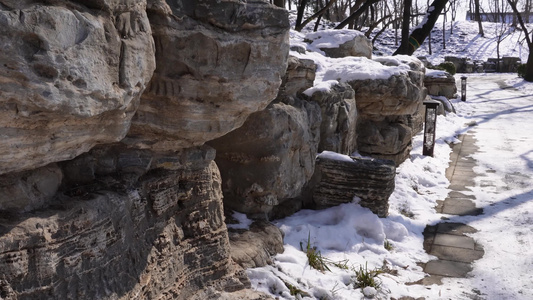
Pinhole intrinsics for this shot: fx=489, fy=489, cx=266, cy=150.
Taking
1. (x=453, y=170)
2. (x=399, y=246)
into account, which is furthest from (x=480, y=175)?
(x=399, y=246)

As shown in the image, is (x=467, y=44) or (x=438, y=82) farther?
(x=467, y=44)

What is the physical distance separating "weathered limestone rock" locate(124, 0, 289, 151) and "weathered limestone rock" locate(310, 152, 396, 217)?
2.57 m

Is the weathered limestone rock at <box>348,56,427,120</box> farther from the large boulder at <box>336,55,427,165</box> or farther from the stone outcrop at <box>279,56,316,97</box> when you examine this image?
the stone outcrop at <box>279,56,316,97</box>

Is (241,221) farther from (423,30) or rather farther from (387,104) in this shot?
(423,30)

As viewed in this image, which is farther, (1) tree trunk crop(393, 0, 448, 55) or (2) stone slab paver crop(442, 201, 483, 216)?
(1) tree trunk crop(393, 0, 448, 55)

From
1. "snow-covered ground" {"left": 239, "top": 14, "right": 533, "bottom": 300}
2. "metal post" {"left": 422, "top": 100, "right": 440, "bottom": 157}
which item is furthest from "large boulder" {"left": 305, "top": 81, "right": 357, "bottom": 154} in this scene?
"metal post" {"left": 422, "top": 100, "right": 440, "bottom": 157}

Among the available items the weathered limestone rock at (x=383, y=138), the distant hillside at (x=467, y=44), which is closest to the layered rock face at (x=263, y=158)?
the weathered limestone rock at (x=383, y=138)

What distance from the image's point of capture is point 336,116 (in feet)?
19.5

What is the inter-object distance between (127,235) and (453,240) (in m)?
3.91

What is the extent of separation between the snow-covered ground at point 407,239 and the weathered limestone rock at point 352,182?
14 cm

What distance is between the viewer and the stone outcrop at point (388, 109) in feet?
22.5

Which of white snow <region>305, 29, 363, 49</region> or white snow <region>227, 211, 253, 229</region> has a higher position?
white snow <region>305, 29, 363, 49</region>

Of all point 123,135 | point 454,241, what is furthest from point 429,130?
point 123,135

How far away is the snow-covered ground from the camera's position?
4043mm
